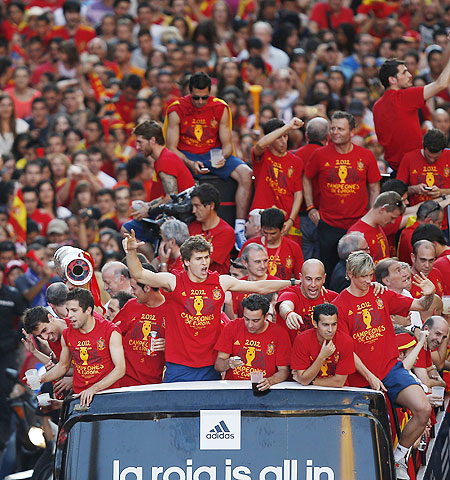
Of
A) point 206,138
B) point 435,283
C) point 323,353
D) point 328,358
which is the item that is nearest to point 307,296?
point 328,358

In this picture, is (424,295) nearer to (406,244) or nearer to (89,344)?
(406,244)

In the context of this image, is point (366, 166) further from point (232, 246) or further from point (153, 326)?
point (153, 326)

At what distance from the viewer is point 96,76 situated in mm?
18016

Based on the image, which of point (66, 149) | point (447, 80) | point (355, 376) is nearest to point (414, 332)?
point (355, 376)

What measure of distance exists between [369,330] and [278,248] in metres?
2.19

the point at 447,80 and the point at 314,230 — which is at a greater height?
the point at 447,80

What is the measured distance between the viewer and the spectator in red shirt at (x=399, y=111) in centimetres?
1188

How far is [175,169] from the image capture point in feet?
37.2

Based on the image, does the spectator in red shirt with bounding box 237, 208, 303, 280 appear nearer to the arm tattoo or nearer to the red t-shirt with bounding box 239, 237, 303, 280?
the red t-shirt with bounding box 239, 237, 303, 280

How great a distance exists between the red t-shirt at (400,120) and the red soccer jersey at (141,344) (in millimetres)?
4017

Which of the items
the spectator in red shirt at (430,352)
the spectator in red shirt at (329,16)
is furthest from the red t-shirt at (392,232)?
the spectator in red shirt at (329,16)

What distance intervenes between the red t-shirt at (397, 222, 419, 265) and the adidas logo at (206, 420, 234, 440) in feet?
14.5

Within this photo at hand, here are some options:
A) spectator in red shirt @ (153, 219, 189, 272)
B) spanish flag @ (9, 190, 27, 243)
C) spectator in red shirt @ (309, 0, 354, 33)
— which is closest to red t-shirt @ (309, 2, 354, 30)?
spectator in red shirt @ (309, 0, 354, 33)

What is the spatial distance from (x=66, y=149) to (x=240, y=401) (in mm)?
10166
